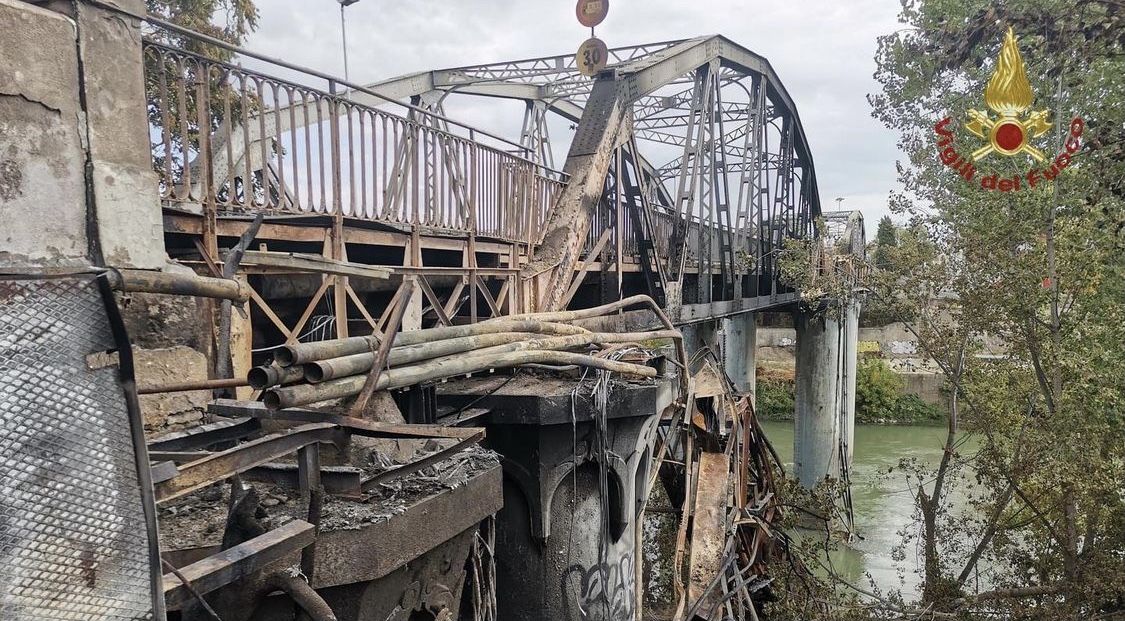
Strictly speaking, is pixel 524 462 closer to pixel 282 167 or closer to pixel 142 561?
pixel 282 167

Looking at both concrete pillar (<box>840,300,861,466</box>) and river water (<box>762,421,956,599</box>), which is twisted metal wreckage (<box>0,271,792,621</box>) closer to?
river water (<box>762,421,956,599</box>)

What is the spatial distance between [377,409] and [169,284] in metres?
1.54

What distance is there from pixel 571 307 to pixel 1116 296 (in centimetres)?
826

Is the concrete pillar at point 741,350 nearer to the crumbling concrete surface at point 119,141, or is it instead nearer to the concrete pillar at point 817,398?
the concrete pillar at point 817,398

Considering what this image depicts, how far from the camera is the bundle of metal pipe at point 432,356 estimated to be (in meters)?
3.13

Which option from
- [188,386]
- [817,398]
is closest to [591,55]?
[188,386]

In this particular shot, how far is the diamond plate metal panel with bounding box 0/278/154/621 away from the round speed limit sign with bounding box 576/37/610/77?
379 inches

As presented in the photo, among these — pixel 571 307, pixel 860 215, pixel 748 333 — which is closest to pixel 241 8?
pixel 571 307

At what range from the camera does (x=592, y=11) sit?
34.1 feet

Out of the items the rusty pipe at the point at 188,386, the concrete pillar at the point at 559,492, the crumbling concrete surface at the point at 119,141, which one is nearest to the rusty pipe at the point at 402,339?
the rusty pipe at the point at 188,386

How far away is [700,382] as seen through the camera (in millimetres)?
8633

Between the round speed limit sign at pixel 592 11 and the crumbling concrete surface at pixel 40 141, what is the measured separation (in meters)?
8.03

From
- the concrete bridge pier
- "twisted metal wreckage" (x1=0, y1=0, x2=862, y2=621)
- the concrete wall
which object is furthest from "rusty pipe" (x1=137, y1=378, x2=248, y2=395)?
the concrete bridge pier

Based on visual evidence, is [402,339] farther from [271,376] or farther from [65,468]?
[65,468]
